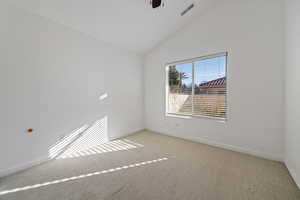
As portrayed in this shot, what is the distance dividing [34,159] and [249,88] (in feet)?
13.7

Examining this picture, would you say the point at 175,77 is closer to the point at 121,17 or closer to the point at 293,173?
A: the point at 121,17

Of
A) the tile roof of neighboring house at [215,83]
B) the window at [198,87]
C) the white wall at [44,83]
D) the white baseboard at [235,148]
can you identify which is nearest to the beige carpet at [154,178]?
the white baseboard at [235,148]

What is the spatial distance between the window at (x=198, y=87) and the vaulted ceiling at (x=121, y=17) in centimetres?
105

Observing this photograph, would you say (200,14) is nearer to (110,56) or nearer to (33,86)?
(110,56)

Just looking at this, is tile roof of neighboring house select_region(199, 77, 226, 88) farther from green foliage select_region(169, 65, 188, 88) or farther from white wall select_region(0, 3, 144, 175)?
white wall select_region(0, 3, 144, 175)

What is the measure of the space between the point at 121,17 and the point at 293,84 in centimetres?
313

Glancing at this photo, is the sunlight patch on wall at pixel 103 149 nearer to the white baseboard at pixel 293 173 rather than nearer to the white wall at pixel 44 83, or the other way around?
the white wall at pixel 44 83

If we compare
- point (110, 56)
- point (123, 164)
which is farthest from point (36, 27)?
point (123, 164)

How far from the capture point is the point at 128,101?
376cm

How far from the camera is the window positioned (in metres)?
2.93

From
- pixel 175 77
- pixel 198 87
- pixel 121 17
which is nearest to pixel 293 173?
pixel 198 87

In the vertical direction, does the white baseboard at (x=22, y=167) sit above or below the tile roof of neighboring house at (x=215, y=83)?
below

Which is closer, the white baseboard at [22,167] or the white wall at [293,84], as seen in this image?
the white wall at [293,84]

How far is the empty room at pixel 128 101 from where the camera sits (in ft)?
5.65
